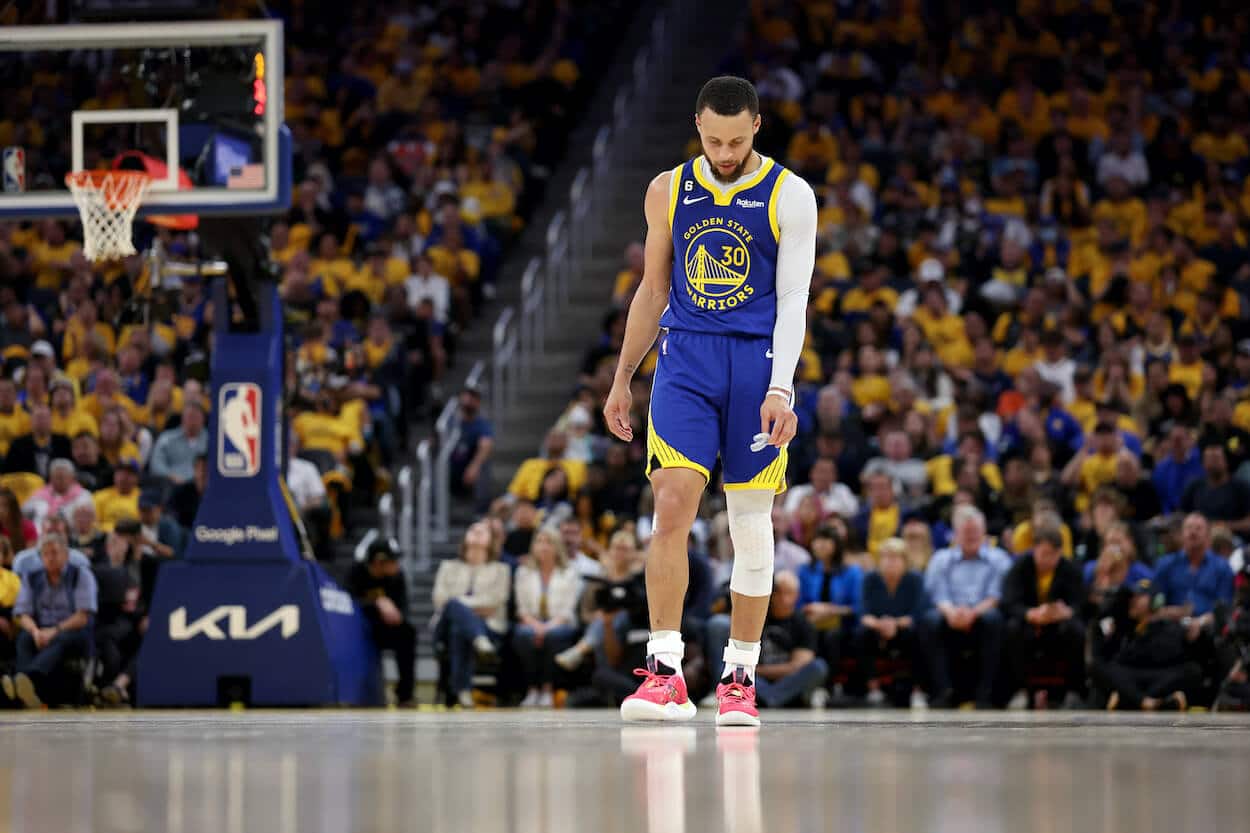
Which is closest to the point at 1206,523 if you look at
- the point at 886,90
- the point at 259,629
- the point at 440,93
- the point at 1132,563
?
the point at 1132,563

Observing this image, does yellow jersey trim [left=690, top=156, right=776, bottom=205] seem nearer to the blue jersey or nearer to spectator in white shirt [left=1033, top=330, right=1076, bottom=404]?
the blue jersey

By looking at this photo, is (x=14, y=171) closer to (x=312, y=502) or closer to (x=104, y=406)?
(x=312, y=502)

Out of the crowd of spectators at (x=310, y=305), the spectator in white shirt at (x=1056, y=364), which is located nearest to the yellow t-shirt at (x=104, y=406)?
the crowd of spectators at (x=310, y=305)

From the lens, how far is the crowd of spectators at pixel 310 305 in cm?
1367

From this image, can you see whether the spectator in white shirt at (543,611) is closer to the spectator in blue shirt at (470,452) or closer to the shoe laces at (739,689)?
the spectator in blue shirt at (470,452)

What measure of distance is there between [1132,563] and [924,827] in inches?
407

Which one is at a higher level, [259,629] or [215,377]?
[215,377]

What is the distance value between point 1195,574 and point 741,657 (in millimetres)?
6752

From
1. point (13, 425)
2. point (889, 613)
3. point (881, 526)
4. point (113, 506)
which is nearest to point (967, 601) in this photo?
point (889, 613)

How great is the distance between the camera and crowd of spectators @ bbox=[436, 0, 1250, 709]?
13.3m

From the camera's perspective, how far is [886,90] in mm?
21625

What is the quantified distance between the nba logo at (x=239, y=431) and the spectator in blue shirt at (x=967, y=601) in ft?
16.5

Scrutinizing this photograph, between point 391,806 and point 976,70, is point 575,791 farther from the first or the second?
point 976,70

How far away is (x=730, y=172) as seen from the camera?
23.9 ft
